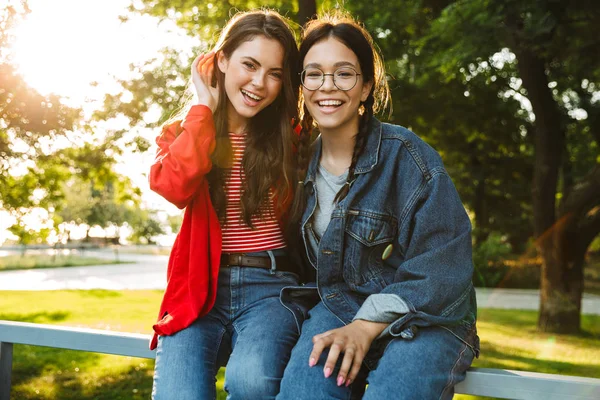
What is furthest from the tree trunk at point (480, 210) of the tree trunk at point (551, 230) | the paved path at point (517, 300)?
the tree trunk at point (551, 230)

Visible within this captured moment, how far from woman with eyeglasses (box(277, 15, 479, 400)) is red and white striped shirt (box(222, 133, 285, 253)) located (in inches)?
5.0

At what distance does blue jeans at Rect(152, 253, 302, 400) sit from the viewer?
2162 millimetres

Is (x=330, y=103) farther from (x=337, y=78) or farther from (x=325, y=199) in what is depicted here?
(x=325, y=199)

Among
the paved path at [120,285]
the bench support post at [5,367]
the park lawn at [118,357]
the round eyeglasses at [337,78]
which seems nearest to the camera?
the round eyeglasses at [337,78]

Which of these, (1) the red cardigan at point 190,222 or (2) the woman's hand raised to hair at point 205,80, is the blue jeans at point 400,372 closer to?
(1) the red cardigan at point 190,222

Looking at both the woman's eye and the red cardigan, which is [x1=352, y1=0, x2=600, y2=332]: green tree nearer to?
the woman's eye

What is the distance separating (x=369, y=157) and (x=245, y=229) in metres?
0.62

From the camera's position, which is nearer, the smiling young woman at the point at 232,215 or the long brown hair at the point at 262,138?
the smiling young woman at the point at 232,215

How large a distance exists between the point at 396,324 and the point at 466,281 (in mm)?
305

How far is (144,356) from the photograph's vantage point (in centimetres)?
263

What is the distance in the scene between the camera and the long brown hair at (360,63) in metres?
2.41

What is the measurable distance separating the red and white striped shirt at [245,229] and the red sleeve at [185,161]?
8.4 inches

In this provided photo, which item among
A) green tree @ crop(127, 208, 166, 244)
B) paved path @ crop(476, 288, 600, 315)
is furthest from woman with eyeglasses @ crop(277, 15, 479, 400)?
green tree @ crop(127, 208, 166, 244)

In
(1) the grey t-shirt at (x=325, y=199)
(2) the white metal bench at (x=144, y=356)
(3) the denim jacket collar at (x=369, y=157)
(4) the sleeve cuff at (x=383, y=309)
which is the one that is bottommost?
(2) the white metal bench at (x=144, y=356)
